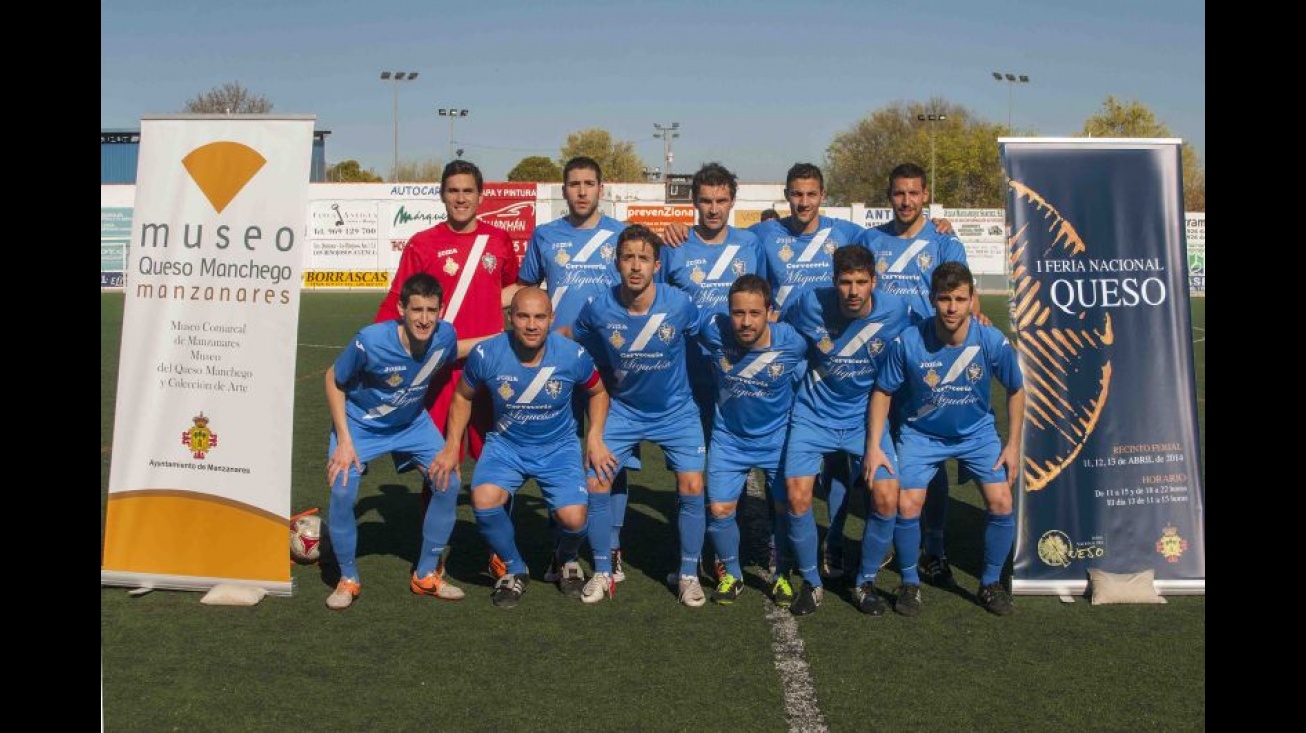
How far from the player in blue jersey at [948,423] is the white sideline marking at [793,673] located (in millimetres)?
482

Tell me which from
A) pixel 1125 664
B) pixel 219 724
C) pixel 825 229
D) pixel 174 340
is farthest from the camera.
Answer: pixel 825 229

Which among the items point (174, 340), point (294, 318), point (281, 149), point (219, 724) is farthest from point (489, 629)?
point (281, 149)

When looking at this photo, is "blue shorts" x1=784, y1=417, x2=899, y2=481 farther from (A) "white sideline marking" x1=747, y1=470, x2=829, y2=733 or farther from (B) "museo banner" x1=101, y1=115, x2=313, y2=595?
(B) "museo banner" x1=101, y1=115, x2=313, y2=595

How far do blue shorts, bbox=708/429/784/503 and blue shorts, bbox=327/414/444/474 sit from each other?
1365 millimetres

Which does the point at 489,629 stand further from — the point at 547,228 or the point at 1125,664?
the point at 1125,664

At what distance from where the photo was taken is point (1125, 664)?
4.74 metres

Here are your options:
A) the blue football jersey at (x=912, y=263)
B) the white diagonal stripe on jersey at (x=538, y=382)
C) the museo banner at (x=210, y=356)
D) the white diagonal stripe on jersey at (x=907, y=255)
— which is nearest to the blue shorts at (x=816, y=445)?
the blue football jersey at (x=912, y=263)

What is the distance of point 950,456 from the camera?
556cm

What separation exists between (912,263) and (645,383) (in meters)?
1.57

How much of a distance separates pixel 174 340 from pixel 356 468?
1.06 metres

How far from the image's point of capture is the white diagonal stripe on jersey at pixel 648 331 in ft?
18.7

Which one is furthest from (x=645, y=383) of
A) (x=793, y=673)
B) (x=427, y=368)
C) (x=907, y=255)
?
(x=793, y=673)

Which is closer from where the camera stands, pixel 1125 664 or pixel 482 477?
pixel 1125 664
